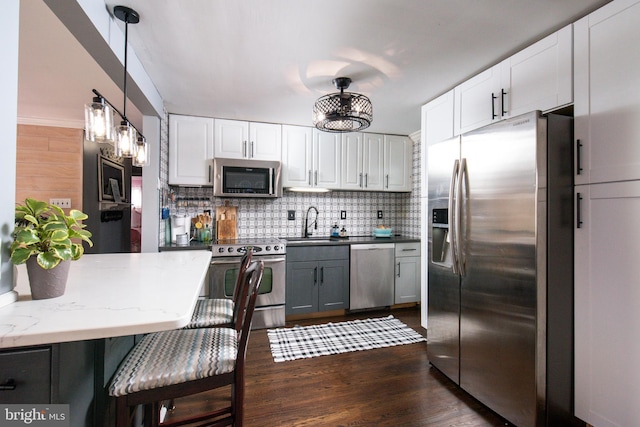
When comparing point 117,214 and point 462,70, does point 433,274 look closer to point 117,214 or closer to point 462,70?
point 462,70

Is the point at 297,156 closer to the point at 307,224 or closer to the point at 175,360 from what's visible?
the point at 307,224

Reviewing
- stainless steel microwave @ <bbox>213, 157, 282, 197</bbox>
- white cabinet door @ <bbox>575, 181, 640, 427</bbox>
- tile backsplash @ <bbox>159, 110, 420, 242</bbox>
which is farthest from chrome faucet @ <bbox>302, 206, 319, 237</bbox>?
white cabinet door @ <bbox>575, 181, 640, 427</bbox>

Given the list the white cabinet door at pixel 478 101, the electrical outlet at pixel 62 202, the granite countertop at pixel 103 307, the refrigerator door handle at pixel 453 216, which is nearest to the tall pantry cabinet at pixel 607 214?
the white cabinet door at pixel 478 101

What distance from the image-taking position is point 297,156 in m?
3.52

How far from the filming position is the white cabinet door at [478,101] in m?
2.08

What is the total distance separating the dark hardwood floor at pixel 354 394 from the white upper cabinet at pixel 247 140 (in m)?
2.11

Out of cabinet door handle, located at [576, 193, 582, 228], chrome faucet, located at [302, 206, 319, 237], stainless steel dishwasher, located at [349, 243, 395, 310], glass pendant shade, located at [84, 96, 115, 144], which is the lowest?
stainless steel dishwasher, located at [349, 243, 395, 310]

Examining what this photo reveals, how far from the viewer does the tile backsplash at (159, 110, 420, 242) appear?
3.47 metres

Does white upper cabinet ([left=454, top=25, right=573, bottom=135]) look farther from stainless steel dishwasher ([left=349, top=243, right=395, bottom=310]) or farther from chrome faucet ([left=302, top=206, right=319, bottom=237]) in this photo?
chrome faucet ([left=302, top=206, right=319, bottom=237])

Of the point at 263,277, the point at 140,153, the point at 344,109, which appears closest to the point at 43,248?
the point at 140,153

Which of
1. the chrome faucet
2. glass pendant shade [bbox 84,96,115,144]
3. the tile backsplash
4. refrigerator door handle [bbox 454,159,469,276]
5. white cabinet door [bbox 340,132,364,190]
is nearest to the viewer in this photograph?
glass pendant shade [bbox 84,96,115,144]

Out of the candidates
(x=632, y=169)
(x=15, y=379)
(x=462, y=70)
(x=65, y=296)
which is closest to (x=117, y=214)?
(x=65, y=296)

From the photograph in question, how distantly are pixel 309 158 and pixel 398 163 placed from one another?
1.26 metres

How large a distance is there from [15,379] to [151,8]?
1.74 metres
